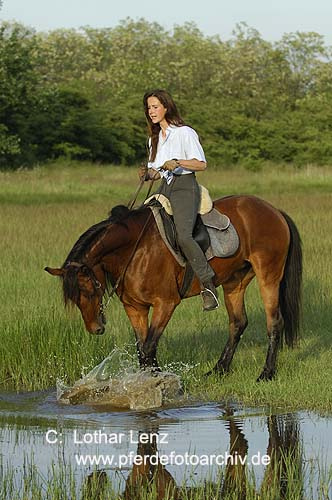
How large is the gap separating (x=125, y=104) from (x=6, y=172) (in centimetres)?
1626

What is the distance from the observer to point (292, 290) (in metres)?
10.1

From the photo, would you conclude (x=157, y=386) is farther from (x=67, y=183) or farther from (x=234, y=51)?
(x=234, y=51)

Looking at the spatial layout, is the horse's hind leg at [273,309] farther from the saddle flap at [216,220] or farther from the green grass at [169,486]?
the green grass at [169,486]

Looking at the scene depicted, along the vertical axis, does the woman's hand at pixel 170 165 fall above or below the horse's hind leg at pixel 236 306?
above

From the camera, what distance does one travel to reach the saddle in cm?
900

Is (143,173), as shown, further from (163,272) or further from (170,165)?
(163,272)

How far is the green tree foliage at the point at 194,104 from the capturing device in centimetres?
4309

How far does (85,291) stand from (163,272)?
2.34 ft

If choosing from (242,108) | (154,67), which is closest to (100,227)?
(242,108)

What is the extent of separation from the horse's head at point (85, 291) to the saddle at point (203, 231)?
67 centimetres

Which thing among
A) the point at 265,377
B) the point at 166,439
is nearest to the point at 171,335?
the point at 265,377

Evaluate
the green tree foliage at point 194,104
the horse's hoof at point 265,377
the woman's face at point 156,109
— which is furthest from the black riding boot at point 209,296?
the green tree foliage at point 194,104

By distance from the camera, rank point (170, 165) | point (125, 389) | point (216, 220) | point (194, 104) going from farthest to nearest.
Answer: point (194, 104) < point (216, 220) < point (125, 389) < point (170, 165)

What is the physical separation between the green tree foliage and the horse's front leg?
30.3m
